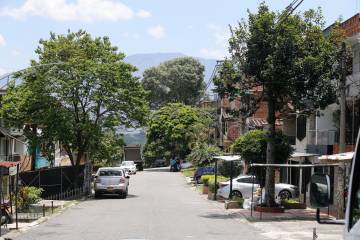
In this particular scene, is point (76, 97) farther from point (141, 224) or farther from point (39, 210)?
point (141, 224)

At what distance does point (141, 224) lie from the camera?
22312 millimetres

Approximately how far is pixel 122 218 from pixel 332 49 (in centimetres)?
1076

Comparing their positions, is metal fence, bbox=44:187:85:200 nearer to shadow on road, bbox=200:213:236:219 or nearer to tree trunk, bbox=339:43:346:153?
shadow on road, bbox=200:213:236:219

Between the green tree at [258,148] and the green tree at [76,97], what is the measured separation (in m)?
8.68

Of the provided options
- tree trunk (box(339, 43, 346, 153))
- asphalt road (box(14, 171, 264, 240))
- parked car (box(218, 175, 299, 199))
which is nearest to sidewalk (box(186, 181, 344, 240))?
asphalt road (box(14, 171, 264, 240))

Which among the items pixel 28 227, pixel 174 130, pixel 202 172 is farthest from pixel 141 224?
pixel 174 130

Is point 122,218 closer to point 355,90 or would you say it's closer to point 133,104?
point 355,90

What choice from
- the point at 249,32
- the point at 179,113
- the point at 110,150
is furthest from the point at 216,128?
the point at 249,32

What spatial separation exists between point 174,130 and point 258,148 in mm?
52980

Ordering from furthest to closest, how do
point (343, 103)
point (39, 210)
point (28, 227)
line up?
point (39, 210), point (343, 103), point (28, 227)

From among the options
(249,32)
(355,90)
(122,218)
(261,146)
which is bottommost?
(122,218)

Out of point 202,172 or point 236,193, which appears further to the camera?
point 202,172

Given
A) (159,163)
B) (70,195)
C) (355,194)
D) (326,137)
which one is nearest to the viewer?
(355,194)

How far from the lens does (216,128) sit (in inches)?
3420
